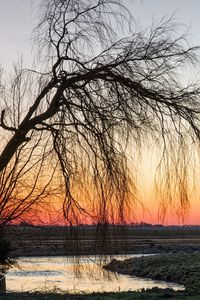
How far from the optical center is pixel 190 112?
949 centimetres

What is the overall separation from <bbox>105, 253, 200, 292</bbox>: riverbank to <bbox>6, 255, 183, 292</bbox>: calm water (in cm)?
120

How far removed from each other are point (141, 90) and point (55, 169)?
6.49ft

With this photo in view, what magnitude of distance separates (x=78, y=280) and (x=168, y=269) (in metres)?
25.7

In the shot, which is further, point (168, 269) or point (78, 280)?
point (168, 269)

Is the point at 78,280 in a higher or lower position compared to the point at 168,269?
higher

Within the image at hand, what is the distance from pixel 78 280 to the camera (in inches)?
457

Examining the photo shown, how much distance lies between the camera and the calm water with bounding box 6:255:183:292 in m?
9.58

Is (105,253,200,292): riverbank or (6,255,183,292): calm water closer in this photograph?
(6,255,183,292): calm water

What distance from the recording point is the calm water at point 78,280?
31.4 feet

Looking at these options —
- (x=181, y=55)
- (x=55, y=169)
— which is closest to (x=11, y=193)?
(x=55, y=169)

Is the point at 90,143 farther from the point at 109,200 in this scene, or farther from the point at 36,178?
the point at 36,178

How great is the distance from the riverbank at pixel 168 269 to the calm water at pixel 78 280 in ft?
3.94

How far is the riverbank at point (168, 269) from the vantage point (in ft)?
103

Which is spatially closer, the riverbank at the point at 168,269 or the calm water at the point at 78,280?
the calm water at the point at 78,280
